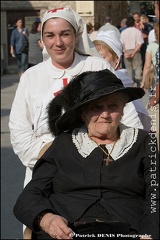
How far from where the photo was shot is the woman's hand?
289cm

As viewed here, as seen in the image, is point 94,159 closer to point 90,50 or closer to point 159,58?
point 90,50

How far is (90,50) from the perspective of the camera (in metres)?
4.12

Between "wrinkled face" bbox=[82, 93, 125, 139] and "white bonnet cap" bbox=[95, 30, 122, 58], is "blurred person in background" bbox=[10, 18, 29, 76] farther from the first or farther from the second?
"wrinkled face" bbox=[82, 93, 125, 139]

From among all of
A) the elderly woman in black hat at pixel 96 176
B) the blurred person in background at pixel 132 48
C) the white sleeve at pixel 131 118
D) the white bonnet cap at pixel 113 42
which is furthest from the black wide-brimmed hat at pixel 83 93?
the blurred person in background at pixel 132 48

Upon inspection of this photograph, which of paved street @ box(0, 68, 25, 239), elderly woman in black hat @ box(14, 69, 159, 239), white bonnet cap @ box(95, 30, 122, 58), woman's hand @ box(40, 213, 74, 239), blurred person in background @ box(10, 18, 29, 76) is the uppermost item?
white bonnet cap @ box(95, 30, 122, 58)

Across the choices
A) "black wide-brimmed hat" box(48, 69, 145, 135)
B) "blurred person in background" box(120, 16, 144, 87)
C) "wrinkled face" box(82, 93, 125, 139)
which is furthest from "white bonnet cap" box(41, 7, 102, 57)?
"blurred person in background" box(120, 16, 144, 87)

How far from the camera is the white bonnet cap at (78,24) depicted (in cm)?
390

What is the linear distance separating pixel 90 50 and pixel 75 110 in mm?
904

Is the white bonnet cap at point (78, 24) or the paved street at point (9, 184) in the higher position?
the white bonnet cap at point (78, 24)

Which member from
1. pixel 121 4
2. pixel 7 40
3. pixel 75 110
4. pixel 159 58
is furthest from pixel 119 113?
pixel 121 4

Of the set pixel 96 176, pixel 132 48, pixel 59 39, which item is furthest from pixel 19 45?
pixel 96 176

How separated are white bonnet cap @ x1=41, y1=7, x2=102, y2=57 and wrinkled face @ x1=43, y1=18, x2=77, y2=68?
24 mm

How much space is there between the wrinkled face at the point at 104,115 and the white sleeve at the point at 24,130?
706 mm

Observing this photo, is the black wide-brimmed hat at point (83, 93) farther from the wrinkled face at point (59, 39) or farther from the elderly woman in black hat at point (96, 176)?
the wrinkled face at point (59, 39)
